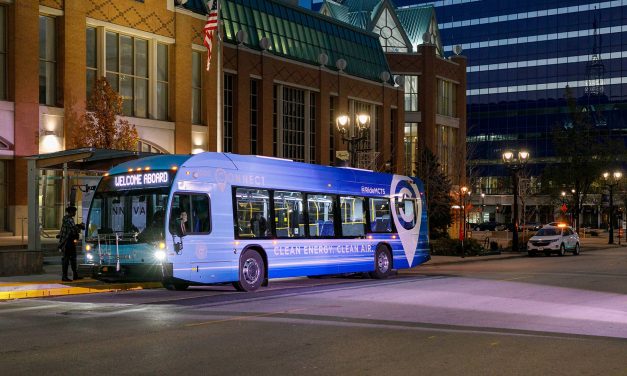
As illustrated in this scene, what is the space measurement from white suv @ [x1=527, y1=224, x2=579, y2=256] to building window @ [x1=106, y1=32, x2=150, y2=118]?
21.4 metres

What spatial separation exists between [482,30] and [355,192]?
102948mm

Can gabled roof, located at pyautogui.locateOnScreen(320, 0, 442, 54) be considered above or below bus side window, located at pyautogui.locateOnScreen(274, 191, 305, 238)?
above

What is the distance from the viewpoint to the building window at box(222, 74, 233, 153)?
49.4 m

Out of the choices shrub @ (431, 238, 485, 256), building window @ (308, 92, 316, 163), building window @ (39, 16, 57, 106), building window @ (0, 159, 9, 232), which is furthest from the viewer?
building window @ (308, 92, 316, 163)

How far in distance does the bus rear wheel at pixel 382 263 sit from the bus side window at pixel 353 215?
1096 mm

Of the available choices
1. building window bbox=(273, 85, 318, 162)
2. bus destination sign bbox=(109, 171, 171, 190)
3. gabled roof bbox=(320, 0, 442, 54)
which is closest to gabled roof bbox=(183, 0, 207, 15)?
building window bbox=(273, 85, 318, 162)

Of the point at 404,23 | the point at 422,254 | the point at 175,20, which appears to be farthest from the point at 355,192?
the point at 404,23

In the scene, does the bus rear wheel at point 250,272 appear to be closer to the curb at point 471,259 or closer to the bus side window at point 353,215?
the bus side window at point 353,215

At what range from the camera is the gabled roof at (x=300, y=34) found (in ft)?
167

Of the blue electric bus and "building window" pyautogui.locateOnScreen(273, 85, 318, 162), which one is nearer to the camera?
the blue electric bus

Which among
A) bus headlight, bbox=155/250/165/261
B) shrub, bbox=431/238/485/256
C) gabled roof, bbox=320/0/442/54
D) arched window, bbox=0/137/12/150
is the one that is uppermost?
gabled roof, bbox=320/0/442/54

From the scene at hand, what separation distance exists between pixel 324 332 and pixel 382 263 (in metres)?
13.1

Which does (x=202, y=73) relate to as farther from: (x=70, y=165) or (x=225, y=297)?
(x=225, y=297)

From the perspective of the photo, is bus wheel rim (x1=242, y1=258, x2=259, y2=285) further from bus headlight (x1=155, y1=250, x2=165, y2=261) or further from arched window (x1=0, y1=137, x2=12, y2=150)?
arched window (x1=0, y1=137, x2=12, y2=150)
